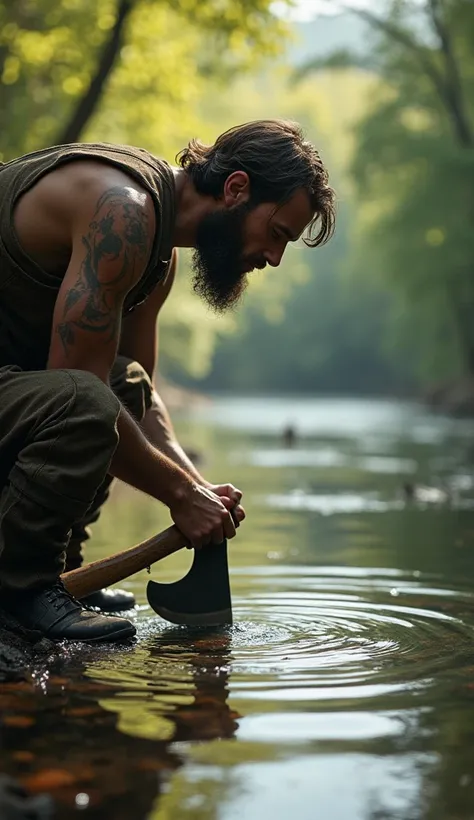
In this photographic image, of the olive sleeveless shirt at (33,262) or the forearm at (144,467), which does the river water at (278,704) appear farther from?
the olive sleeveless shirt at (33,262)

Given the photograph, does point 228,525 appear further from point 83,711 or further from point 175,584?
point 83,711

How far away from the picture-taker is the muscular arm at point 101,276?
12.4ft

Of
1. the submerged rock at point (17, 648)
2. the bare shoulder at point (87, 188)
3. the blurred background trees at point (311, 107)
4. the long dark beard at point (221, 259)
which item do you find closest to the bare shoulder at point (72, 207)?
the bare shoulder at point (87, 188)

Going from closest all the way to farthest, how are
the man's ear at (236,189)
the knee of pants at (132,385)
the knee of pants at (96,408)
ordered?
the knee of pants at (96,408), the man's ear at (236,189), the knee of pants at (132,385)

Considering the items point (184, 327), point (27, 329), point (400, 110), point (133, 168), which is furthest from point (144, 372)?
point (184, 327)

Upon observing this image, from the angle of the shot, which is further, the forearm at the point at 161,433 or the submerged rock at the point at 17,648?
the forearm at the point at 161,433

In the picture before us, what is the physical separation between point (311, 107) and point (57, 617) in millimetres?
53624

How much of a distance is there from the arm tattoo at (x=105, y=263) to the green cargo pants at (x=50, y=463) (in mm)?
165

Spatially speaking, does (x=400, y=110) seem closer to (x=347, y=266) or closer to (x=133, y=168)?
(x=347, y=266)

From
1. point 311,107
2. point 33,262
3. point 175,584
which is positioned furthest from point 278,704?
point 311,107

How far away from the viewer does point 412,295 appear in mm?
34406

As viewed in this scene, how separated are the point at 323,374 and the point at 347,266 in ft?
78.2

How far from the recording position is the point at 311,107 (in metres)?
55.5

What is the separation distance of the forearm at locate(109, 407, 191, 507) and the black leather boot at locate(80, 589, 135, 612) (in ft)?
2.46
